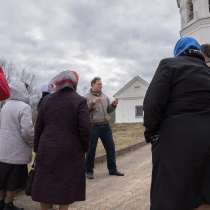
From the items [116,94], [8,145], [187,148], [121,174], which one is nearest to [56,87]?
[8,145]

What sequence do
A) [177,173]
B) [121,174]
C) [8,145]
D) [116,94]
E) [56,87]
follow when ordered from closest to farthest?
[177,173] < [56,87] < [8,145] < [121,174] < [116,94]

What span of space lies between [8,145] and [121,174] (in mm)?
2971

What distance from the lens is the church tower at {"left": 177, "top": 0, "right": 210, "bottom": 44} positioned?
2336cm

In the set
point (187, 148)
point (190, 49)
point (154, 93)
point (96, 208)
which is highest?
point (190, 49)

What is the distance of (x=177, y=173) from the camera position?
10.5 ft

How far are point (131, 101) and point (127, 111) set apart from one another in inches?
52.8

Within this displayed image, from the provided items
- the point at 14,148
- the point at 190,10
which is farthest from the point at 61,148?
the point at 190,10

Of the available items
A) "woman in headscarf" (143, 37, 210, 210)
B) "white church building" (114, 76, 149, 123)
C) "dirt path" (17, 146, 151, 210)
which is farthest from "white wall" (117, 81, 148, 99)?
"woman in headscarf" (143, 37, 210, 210)

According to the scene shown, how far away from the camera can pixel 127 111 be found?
42.8m

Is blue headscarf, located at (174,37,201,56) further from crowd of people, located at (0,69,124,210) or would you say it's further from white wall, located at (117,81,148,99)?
white wall, located at (117,81,148,99)

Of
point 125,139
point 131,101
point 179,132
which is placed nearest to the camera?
point 179,132

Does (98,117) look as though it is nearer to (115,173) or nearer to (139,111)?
(115,173)

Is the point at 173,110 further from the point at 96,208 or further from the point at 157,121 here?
the point at 96,208

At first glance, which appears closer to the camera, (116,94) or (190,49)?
A: (190,49)
